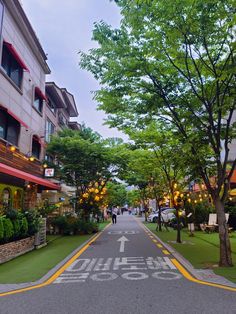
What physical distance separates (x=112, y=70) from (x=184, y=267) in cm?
662

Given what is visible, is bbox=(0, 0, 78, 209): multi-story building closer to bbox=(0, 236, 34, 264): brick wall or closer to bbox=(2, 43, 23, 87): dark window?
bbox=(2, 43, 23, 87): dark window

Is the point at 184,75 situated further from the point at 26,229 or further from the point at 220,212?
the point at 26,229

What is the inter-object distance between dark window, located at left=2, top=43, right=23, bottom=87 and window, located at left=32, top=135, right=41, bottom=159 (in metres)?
4.91

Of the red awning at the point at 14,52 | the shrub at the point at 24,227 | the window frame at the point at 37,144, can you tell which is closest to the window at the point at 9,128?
the red awning at the point at 14,52

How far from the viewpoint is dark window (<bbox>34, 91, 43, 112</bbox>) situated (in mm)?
26130

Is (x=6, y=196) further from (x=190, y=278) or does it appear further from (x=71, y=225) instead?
(x=190, y=278)

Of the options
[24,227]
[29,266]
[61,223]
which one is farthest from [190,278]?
[61,223]

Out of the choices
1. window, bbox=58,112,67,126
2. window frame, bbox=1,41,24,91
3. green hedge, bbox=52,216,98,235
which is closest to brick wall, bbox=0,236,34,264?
green hedge, bbox=52,216,98,235

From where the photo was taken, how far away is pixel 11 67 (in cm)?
2053

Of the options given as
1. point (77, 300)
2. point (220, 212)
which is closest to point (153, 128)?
point (220, 212)

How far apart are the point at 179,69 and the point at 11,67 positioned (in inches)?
525

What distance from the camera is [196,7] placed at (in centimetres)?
894

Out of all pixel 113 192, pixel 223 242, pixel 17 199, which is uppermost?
pixel 113 192

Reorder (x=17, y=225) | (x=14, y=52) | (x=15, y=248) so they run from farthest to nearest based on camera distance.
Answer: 1. (x=14, y=52)
2. (x=17, y=225)
3. (x=15, y=248)
